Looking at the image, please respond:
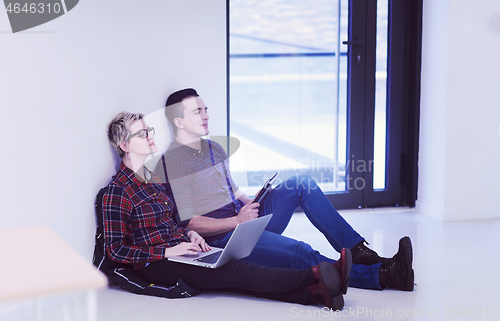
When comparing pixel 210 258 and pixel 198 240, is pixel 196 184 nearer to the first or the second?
pixel 198 240

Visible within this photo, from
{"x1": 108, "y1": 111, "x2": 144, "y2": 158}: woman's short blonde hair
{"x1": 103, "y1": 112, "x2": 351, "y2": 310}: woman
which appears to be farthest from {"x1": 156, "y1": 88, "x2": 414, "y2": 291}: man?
{"x1": 108, "y1": 111, "x2": 144, "y2": 158}: woman's short blonde hair

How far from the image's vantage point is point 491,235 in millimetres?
2988

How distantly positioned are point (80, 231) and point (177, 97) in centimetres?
87

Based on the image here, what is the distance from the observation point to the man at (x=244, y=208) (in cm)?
209

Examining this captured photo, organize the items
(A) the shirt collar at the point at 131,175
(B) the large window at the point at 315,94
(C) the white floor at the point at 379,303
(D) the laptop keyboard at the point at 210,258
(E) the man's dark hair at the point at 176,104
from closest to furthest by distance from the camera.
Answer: (C) the white floor at the point at 379,303 → (D) the laptop keyboard at the point at 210,258 → (A) the shirt collar at the point at 131,175 → (E) the man's dark hair at the point at 176,104 → (B) the large window at the point at 315,94

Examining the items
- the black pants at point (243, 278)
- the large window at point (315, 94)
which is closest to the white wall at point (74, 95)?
the black pants at point (243, 278)

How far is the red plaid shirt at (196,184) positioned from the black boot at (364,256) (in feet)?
2.01

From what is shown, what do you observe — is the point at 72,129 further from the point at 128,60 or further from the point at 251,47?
the point at 251,47

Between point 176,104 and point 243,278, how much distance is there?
40.5 inches

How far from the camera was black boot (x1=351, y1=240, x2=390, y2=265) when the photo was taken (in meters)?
2.11

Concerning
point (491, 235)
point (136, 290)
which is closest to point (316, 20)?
point (491, 235)

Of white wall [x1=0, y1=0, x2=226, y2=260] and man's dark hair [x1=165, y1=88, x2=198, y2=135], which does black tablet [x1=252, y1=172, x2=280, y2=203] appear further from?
white wall [x1=0, y1=0, x2=226, y2=260]

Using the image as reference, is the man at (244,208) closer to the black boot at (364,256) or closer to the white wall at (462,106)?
the black boot at (364,256)

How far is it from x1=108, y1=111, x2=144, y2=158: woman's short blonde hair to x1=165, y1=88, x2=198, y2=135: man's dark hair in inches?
14.0
